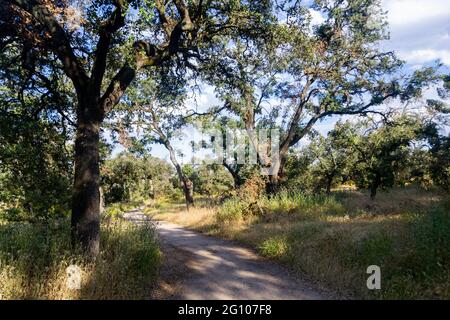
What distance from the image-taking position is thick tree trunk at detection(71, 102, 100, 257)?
668cm

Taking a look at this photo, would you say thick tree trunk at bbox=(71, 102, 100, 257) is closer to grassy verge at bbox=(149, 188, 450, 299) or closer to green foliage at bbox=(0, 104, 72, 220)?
green foliage at bbox=(0, 104, 72, 220)

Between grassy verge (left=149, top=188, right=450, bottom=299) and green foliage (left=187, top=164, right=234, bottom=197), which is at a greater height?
green foliage (left=187, top=164, right=234, bottom=197)

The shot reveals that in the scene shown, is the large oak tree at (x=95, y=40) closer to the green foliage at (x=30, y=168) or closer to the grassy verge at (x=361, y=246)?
the green foliage at (x=30, y=168)

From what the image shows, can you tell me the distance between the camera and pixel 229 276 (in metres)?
7.35

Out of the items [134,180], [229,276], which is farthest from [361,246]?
[134,180]

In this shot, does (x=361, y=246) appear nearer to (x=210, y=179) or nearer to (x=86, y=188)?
(x=86, y=188)

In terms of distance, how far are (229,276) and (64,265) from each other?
3.54 metres

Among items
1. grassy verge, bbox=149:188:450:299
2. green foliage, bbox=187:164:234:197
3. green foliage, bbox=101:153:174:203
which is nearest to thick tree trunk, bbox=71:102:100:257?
grassy verge, bbox=149:188:450:299

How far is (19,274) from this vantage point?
531 centimetres

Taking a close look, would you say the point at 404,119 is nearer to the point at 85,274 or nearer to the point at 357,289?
the point at 357,289

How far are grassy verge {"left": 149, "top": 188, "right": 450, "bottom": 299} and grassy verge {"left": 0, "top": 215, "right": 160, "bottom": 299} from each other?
146 inches

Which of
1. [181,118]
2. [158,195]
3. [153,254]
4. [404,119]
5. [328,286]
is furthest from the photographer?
[158,195]

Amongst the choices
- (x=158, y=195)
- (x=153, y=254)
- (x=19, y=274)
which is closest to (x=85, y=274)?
(x=19, y=274)
